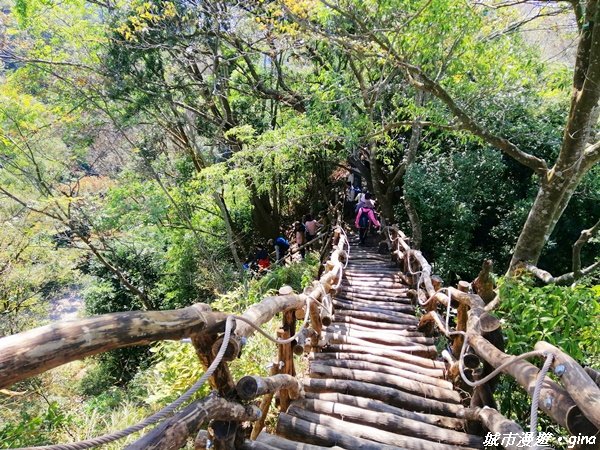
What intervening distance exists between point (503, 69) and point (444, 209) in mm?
3865

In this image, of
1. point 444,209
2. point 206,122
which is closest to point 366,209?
point 444,209

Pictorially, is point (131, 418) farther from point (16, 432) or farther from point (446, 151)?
point (446, 151)

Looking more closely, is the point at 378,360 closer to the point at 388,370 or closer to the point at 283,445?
the point at 388,370

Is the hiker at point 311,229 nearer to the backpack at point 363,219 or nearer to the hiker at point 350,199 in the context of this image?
the backpack at point 363,219

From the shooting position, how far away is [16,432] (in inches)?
147

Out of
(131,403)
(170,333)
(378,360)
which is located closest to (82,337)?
(170,333)

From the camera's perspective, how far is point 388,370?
13.2ft

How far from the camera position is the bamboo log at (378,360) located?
4.17 metres

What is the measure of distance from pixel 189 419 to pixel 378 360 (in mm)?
2961

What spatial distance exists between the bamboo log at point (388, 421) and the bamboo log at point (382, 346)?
1480 millimetres

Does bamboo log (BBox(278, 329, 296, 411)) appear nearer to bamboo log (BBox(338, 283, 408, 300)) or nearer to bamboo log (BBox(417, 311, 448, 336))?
bamboo log (BBox(417, 311, 448, 336))

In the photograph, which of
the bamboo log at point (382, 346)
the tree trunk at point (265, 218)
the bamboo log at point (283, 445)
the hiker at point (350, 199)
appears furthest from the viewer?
the hiker at point (350, 199)

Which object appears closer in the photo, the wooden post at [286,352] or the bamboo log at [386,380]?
the wooden post at [286,352]

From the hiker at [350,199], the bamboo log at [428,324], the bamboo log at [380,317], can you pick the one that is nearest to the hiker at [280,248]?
the hiker at [350,199]
